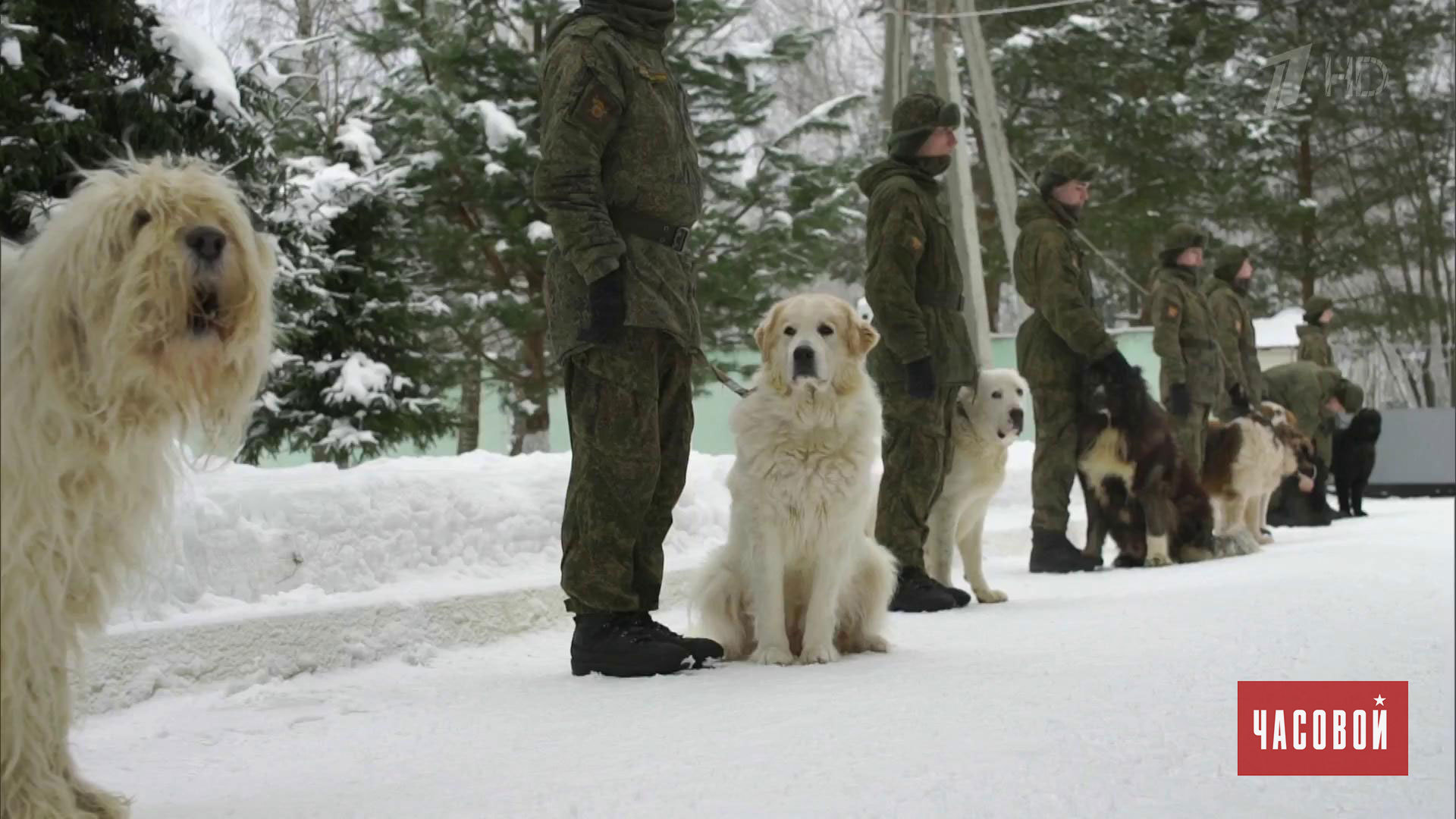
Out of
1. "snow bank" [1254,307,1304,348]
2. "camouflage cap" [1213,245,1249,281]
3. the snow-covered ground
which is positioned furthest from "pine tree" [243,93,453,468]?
"snow bank" [1254,307,1304,348]

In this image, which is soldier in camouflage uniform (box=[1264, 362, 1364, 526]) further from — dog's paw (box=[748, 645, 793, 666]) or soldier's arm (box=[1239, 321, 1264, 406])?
dog's paw (box=[748, 645, 793, 666])

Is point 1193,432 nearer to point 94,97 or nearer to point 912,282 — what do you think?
point 912,282

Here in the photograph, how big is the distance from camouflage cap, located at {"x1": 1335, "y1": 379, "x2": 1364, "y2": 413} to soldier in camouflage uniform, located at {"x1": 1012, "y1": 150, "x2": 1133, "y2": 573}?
1452mm

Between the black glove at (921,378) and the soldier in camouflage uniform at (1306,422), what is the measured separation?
707 centimetres

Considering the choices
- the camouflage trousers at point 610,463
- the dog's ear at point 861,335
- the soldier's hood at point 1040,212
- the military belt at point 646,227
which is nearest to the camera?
the camouflage trousers at point 610,463

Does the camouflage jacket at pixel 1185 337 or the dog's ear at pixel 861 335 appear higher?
the camouflage jacket at pixel 1185 337

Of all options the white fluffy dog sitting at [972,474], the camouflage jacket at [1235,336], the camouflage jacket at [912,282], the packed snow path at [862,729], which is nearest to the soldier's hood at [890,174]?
the camouflage jacket at [912,282]

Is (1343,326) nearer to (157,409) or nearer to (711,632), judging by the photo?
(711,632)

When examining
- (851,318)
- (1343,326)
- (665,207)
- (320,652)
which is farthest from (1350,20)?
(1343,326)

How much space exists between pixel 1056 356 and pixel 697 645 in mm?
5158

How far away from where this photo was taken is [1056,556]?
391 inches

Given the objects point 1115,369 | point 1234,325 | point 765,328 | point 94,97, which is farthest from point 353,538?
point 1234,325

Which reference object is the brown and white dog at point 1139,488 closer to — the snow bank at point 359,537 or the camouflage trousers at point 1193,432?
the camouflage trousers at point 1193,432

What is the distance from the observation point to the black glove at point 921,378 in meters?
7.50
